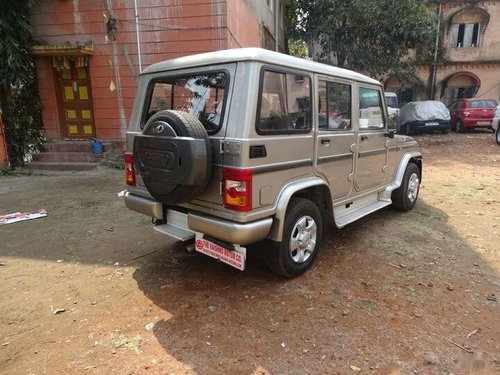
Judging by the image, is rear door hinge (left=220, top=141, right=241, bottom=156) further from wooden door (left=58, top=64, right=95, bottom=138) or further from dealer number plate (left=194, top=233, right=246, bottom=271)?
wooden door (left=58, top=64, right=95, bottom=138)

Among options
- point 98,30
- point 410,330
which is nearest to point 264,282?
point 410,330

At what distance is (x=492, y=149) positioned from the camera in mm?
11938

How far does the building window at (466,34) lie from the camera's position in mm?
22375

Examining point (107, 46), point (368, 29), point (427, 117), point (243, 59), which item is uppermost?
point (368, 29)

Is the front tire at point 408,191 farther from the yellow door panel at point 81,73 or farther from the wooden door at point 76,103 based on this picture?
the yellow door panel at point 81,73

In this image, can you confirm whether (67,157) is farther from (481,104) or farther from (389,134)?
(481,104)

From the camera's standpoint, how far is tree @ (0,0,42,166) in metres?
8.73

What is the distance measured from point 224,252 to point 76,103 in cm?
879

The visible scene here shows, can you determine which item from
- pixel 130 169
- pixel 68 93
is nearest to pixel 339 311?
pixel 130 169

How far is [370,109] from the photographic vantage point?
4.49 metres

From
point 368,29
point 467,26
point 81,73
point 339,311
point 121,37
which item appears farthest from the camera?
point 467,26

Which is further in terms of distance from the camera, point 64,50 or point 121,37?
point 121,37

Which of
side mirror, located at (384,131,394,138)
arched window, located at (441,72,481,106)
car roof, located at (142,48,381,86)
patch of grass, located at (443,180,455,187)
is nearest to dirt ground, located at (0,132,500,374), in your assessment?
side mirror, located at (384,131,394,138)

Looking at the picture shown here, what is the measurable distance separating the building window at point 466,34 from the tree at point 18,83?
23156 mm
